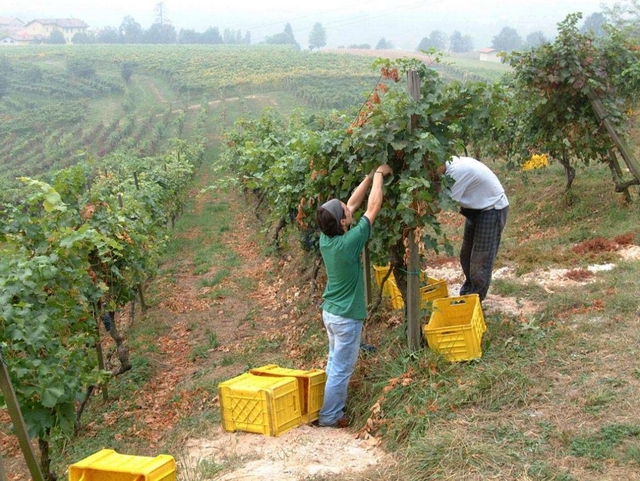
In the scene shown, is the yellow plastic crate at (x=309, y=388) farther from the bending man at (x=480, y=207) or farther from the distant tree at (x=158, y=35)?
the distant tree at (x=158, y=35)

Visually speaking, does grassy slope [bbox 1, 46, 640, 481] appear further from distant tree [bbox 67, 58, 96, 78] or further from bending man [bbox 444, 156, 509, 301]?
distant tree [bbox 67, 58, 96, 78]

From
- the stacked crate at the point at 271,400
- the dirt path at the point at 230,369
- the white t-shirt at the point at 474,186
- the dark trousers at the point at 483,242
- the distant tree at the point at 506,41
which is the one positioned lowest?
the dirt path at the point at 230,369

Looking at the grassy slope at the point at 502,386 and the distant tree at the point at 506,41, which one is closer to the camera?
the grassy slope at the point at 502,386

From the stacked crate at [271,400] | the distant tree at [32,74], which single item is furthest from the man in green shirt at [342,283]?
the distant tree at [32,74]

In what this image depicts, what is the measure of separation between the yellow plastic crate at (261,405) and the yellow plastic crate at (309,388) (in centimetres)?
11

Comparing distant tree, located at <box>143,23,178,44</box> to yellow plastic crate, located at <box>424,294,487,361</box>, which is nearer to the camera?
yellow plastic crate, located at <box>424,294,487,361</box>

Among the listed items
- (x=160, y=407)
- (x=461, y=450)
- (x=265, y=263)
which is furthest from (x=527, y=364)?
(x=265, y=263)

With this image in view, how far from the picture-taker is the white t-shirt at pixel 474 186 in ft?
19.3

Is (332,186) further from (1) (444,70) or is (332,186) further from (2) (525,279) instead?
(1) (444,70)

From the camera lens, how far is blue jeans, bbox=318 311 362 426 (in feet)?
16.6

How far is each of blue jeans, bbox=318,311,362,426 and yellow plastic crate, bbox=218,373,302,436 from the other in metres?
0.25

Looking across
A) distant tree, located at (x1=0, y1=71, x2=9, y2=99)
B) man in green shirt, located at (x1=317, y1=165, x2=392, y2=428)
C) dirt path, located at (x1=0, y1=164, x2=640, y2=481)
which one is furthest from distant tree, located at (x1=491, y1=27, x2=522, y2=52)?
man in green shirt, located at (x1=317, y1=165, x2=392, y2=428)

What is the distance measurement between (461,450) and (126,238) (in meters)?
5.11

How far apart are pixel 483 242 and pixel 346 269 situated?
1.76 meters
